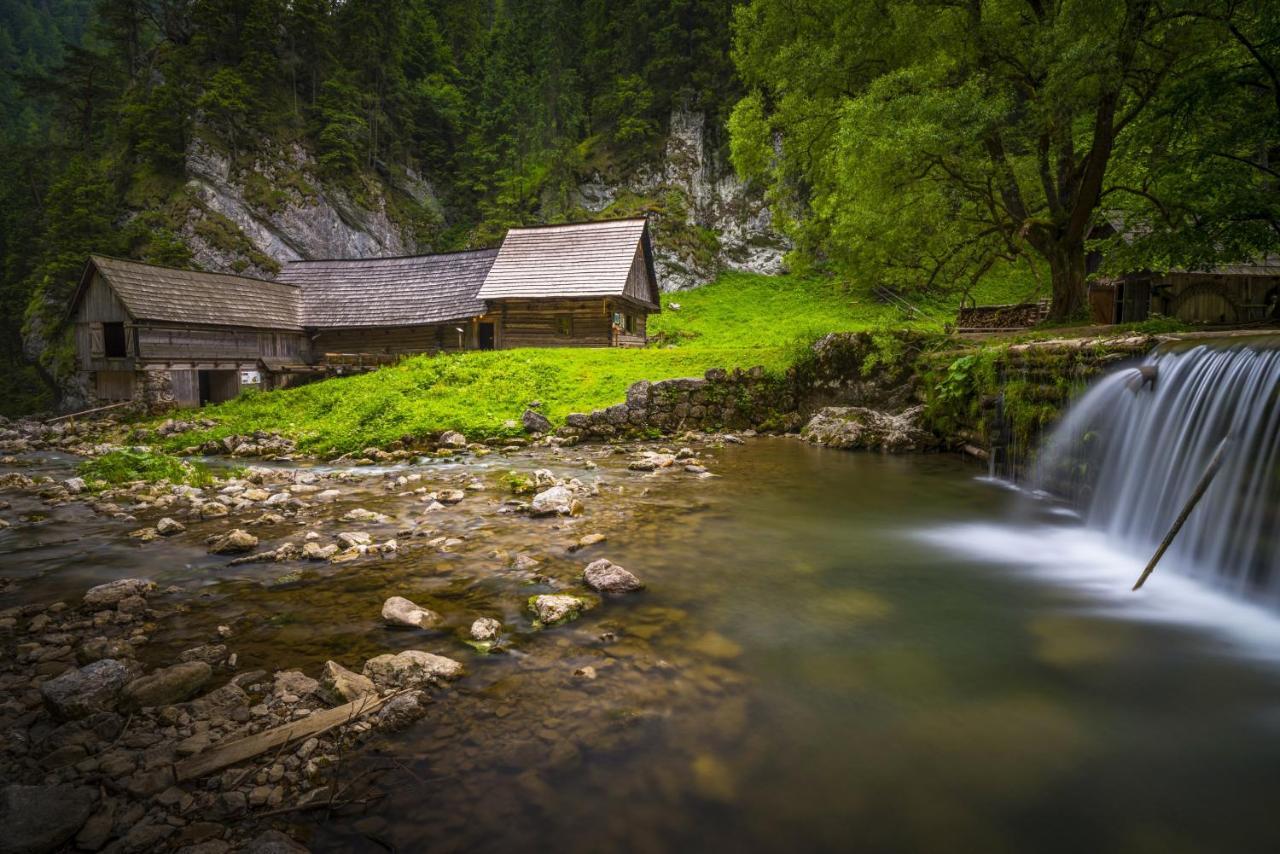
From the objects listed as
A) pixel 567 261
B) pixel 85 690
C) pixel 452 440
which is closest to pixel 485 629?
pixel 85 690

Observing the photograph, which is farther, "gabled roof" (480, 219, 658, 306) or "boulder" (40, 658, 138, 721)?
"gabled roof" (480, 219, 658, 306)

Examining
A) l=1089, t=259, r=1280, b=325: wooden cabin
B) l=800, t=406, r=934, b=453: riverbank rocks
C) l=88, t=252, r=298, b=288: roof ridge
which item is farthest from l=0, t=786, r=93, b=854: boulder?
l=88, t=252, r=298, b=288: roof ridge

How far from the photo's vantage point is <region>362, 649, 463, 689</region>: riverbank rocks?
3803mm

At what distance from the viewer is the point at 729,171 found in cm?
4725

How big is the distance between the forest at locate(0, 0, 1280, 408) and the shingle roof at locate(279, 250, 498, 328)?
30.5 ft

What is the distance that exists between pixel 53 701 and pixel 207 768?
132cm

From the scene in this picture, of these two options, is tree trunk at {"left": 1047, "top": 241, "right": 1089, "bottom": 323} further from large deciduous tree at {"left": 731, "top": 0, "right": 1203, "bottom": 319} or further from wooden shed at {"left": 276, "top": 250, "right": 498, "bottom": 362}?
wooden shed at {"left": 276, "top": 250, "right": 498, "bottom": 362}

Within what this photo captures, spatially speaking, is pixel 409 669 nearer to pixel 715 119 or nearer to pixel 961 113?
pixel 961 113

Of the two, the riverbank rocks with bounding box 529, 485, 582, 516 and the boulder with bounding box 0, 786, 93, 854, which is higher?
the boulder with bounding box 0, 786, 93, 854

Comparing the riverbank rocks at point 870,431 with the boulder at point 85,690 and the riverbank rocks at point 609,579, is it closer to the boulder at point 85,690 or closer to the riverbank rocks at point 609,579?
the riverbank rocks at point 609,579

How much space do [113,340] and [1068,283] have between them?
123ft

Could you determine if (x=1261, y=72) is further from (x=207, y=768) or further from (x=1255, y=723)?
(x=207, y=768)

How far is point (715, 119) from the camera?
1844 inches

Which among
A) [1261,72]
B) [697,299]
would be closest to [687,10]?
[697,299]
